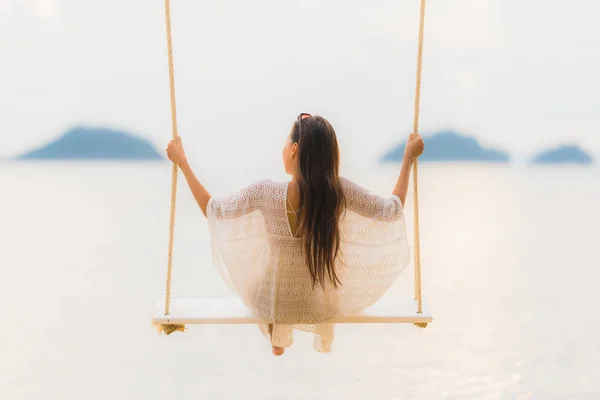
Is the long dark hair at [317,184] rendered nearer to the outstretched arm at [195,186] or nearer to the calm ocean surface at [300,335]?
the outstretched arm at [195,186]

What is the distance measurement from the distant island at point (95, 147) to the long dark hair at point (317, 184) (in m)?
19.8

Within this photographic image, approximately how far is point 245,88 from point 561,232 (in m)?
15.4

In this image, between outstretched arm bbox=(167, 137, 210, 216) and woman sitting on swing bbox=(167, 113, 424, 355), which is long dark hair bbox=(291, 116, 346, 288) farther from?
outstretched arm bbox=(167, 137, 210, 216)

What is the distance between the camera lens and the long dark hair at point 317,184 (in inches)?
67.8

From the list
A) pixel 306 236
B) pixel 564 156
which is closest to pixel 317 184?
pixel 306 236

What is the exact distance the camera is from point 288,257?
1.77 metres

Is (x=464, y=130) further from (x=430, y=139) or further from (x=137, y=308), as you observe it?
(x=137, y=308)

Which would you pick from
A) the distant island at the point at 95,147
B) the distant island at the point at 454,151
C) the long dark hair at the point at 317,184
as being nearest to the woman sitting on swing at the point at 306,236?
the long dark hair at the point at 317,184

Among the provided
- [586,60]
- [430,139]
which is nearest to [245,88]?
[430,139]

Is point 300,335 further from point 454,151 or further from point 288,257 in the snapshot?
point 454,151

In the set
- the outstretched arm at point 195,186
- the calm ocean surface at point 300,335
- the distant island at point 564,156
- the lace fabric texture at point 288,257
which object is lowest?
the distant island at point 564,156

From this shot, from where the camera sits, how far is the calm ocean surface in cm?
318

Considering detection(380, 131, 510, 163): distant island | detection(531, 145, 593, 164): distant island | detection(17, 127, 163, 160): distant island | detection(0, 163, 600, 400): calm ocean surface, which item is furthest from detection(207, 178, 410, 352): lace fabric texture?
detection(531, 145, 593, 164): distant island

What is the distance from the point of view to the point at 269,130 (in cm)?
2200
